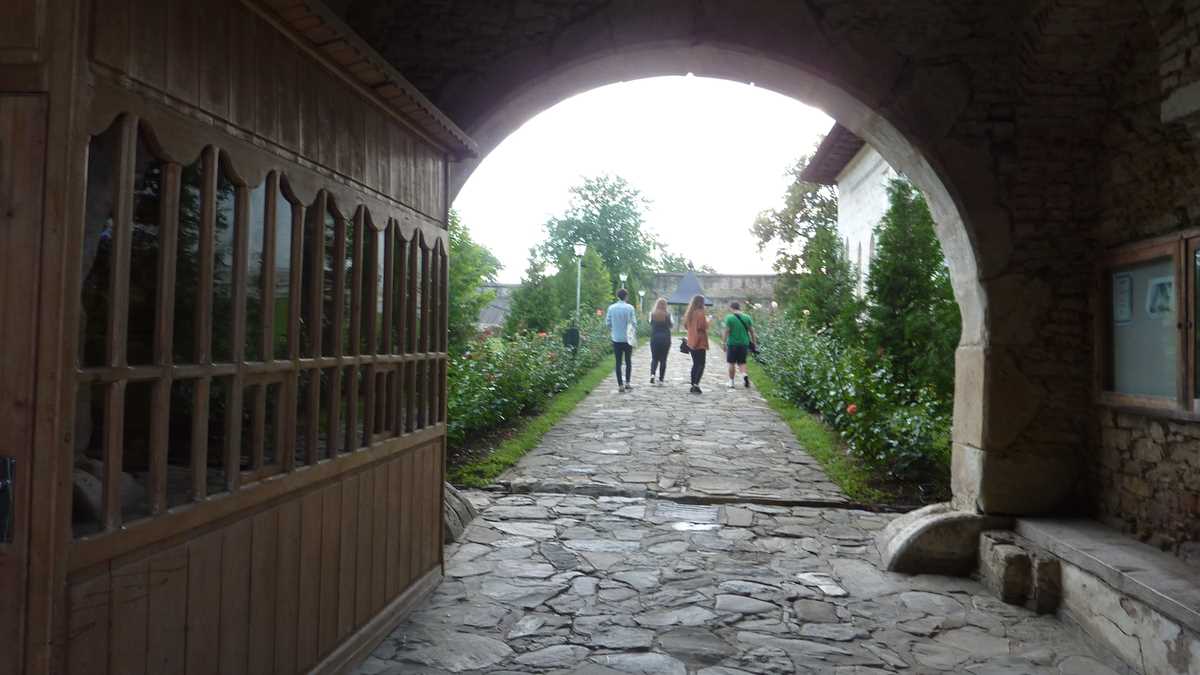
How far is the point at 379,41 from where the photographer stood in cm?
500

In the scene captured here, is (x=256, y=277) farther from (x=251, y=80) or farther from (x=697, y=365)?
(x=697, y=365)

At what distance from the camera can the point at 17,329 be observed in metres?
1.82

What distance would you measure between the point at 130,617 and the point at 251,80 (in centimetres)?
162

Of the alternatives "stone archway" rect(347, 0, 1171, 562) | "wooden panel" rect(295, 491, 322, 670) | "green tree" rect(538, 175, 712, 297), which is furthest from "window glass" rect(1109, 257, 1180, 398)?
"green tree" rect(538, 175, 712, 297)

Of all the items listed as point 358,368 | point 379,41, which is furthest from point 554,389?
point 358,368

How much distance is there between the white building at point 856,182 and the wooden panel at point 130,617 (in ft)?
38.0

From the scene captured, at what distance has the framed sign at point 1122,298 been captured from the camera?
14.4 feet

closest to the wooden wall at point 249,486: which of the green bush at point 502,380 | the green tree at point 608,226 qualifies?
the green bush at point 502,380

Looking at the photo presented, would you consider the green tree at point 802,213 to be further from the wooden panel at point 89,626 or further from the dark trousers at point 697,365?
the wooden panel at point 89,626

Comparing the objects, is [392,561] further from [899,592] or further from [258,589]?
[899,592]

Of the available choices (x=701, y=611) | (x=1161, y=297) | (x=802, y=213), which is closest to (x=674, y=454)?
(x=701, y=611)

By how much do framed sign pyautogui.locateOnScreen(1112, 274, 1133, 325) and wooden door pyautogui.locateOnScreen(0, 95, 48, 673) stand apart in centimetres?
487

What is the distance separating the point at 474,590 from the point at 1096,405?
3.69 meters

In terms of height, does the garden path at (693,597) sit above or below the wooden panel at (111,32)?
below
